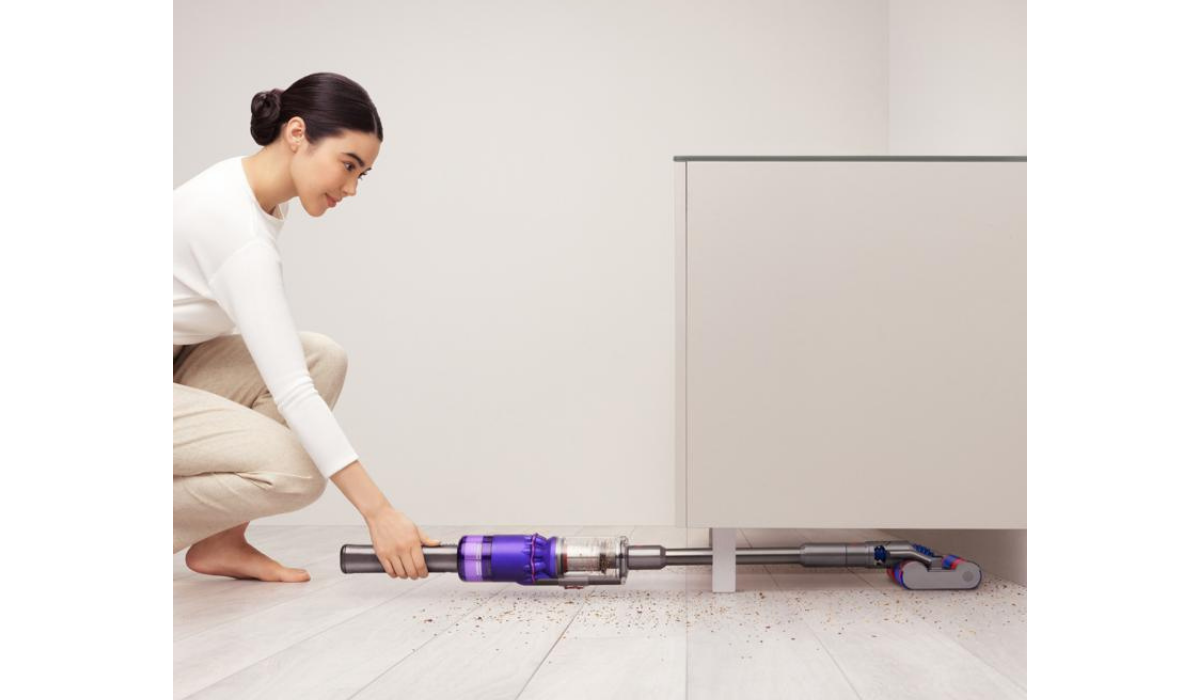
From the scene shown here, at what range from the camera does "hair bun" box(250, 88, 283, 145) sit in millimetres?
1440

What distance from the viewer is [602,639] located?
110cm

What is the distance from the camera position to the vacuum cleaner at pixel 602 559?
1.32 meters

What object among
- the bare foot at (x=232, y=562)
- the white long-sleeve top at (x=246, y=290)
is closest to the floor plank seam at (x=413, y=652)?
the white long-sleeve top at (x=246, y=290)

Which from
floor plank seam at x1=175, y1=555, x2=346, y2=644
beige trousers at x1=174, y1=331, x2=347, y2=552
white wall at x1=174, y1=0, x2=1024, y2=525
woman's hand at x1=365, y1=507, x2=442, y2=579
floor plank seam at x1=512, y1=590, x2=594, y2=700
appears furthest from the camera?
white wall at x1=174, y1=0, x2=1024, y2=525

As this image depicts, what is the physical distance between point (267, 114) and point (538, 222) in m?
1.23

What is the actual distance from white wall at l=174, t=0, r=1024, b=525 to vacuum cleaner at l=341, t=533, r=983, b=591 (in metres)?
1.08

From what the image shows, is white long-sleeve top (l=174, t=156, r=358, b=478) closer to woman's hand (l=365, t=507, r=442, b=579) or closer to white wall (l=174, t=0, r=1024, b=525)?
woman's hand (l=365, t=507, r=442, b=579)

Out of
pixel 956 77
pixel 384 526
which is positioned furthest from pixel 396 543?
pixel 956 77

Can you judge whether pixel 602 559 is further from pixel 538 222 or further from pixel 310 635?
pixel 538 222

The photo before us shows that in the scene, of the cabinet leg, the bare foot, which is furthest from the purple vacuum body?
the bare foot

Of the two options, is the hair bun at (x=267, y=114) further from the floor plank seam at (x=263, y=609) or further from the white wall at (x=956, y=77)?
the white wall at (x=956, y=77)
